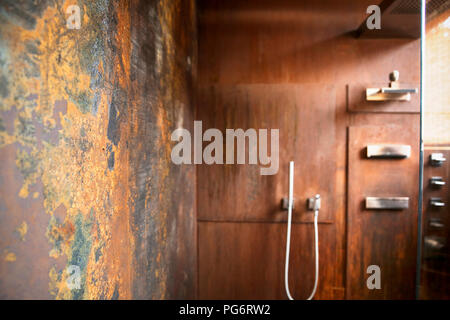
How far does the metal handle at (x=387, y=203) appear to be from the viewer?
167 centimetres

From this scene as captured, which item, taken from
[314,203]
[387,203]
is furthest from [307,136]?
[387,203]

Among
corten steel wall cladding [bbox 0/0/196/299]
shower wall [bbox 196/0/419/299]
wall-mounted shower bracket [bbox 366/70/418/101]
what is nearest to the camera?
corten steel wall cladding [bbox 0/0/196/299]

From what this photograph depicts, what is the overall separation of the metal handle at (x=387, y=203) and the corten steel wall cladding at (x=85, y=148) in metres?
1.40

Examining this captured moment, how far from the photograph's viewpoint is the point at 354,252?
1.72m

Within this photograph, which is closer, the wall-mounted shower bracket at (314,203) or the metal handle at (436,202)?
the metal handle at (436,202)

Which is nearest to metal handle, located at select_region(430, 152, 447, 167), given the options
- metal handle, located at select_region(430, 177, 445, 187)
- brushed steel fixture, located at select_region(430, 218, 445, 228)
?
metal handle, located at select_region(430, 177, 445, 187)

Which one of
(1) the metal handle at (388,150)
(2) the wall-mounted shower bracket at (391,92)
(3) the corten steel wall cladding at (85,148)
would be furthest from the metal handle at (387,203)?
(3) the corten steel wall cladding at (85,148)

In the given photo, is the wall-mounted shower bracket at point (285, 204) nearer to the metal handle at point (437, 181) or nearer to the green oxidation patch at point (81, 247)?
the metal handle at point (437, 181)

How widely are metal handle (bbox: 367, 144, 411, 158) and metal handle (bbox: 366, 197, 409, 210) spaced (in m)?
0.29

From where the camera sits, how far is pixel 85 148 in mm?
557

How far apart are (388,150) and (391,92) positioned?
38 cm

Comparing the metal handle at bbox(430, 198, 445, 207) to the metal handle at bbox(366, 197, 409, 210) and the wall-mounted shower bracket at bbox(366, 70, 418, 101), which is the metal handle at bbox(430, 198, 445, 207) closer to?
the metal handle at bbox(366, 197, 409, 210)

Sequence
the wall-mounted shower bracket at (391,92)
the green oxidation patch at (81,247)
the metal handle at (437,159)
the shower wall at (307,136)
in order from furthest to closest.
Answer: the shower wall at (307,136), the wall-mounted shower bracket at (391,92), the metal handle at (437,159), the green oxidation patch at (81,247)

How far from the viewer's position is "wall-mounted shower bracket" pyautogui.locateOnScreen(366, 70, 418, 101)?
1591 mm
